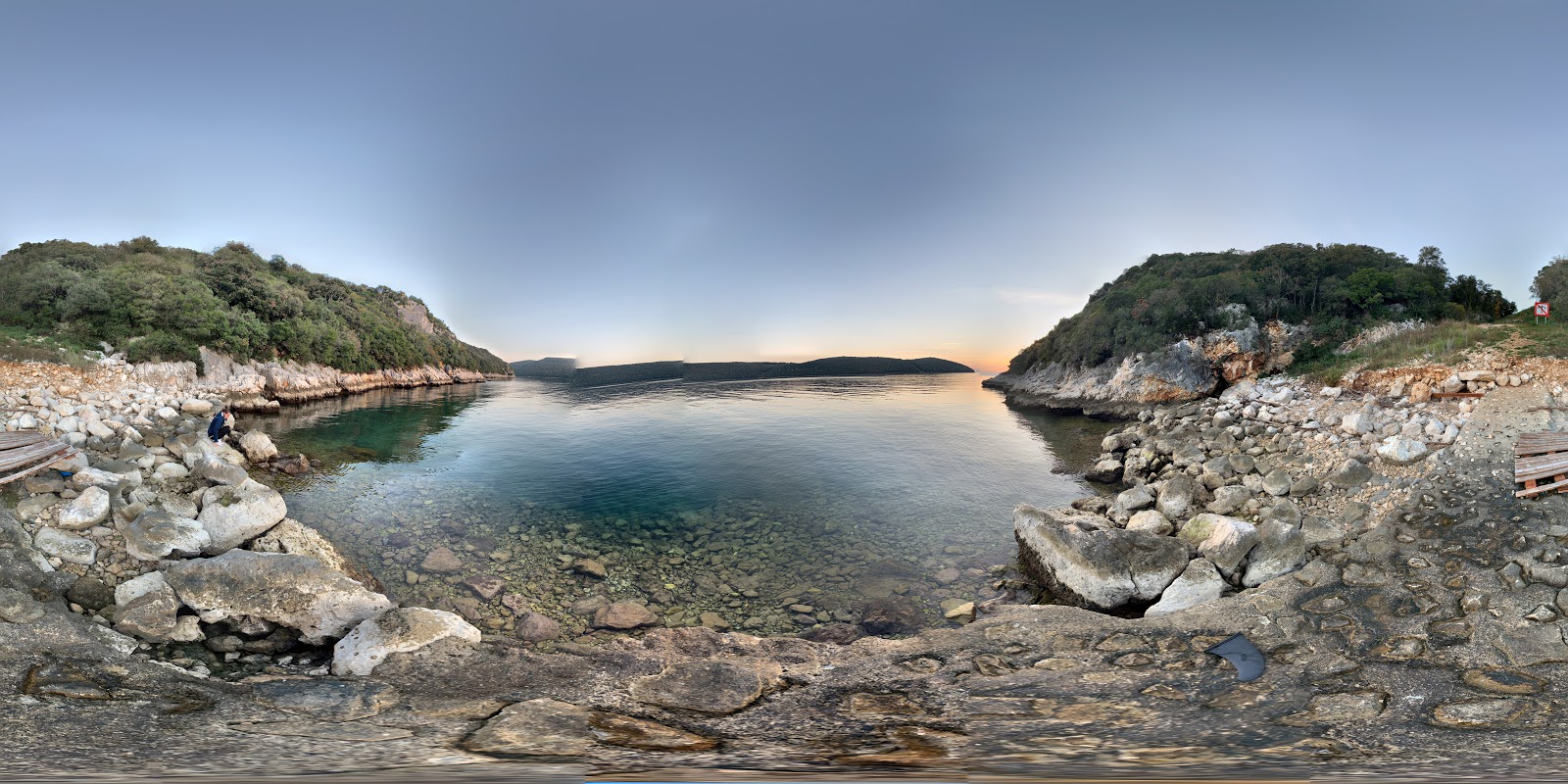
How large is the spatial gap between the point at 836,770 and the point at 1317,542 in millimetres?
8333

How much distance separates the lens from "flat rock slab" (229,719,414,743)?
11.8 feet

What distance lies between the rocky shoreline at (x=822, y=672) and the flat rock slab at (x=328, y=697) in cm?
3

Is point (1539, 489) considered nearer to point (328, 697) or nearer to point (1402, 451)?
point (1402, 451)

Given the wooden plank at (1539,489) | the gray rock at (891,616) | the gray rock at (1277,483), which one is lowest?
the gray rock at (891,616)

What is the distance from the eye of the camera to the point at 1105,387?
4147 cm

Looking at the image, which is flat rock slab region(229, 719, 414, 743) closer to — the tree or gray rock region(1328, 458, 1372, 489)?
gray rock region(1328, 458, 1372, 489)

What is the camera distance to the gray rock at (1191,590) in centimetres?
674

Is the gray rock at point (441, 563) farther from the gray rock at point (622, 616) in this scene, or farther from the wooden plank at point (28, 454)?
the wooden plank at point (28, 454)

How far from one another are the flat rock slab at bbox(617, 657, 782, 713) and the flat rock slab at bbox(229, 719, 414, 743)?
187 cm

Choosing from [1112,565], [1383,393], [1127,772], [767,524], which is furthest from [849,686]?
[1383,393]

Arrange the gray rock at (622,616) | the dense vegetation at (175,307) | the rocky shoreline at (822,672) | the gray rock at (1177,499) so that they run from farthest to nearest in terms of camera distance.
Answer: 1. the dense vegetation at (175,307)
2. the gray rock at (1177,499)
3. the gray rock at (622,616)
4. the rocky shoreline at (822,672)

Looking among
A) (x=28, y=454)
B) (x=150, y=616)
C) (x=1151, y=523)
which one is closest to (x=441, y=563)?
(x=150, y=616)

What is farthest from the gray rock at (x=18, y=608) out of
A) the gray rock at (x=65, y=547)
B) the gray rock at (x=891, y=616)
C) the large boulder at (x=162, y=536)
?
the gray rock at (x=891, y=616)

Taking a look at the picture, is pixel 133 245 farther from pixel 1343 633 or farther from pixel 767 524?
pixel 1343 633
